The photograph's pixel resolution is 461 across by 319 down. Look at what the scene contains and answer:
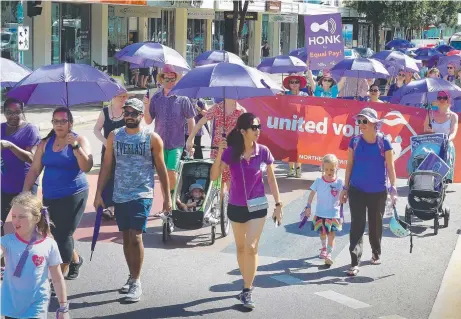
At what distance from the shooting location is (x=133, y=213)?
765cm

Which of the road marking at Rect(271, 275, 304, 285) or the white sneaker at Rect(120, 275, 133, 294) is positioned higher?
the white sneaker at Rect(120, 275, 133, 294)

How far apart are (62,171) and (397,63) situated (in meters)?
15.4

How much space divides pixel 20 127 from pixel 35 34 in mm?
22796

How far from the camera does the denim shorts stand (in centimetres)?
765

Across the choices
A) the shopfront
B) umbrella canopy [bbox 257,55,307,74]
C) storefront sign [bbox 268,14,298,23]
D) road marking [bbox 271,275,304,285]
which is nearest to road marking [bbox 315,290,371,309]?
road marking [bbox 271,275,304,285]

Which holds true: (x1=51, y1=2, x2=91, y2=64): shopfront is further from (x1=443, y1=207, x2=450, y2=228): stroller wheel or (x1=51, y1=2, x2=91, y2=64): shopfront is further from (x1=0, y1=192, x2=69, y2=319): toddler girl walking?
(x1=0, y1=192, x2=69, y2=319): toddler girl walking

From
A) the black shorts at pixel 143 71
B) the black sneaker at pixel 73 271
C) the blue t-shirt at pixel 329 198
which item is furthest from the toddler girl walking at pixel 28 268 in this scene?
the black shorts at pixel 143 71

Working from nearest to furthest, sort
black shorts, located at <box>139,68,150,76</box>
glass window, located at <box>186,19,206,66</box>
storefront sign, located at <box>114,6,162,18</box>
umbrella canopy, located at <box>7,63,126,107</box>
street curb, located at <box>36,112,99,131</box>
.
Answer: umbrella canopy, located at <box>7,63,126,107</box> < street curb, located at <box>36,112,99,131</box> < black shorts, located at <box>139,68,150,76</box> < storefront sign, located at <box>114,6,162,18</box> < glass window, located at <box>186,19,206,66</box>

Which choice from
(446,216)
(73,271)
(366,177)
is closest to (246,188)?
(366,177)

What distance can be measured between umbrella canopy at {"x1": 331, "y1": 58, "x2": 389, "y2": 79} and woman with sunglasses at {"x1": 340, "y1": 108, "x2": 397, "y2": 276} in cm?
851

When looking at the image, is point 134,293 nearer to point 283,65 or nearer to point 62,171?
point 62,171

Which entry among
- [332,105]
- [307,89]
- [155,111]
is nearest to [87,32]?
[307,89]

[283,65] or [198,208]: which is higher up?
[283,65]

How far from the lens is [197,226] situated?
9938 millimetres
